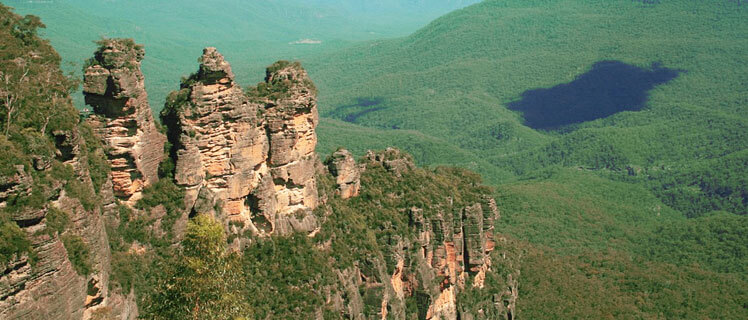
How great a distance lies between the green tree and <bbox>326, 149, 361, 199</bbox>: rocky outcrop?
22486 mm

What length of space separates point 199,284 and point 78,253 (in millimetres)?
4932

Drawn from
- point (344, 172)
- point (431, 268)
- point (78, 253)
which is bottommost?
point (431, 268)

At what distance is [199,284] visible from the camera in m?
23.5

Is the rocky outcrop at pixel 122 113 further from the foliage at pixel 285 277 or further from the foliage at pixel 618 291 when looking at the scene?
the foliage at pixel 618 291

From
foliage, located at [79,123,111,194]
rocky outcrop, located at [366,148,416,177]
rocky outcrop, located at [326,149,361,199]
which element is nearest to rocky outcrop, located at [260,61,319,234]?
rocky outcrop, located at [326,149,361,199]

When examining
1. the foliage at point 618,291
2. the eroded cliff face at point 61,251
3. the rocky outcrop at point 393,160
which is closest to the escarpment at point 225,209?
the eroded cliff face at point 61,251

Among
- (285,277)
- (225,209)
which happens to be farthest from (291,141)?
(285,277)

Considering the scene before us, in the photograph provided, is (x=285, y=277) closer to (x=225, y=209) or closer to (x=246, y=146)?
(x=225, y=209)

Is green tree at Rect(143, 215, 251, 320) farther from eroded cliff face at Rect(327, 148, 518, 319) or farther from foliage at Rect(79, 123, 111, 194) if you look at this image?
eroded cliff face at Rect(327, 148, 518, 319)

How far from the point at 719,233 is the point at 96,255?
9271cm

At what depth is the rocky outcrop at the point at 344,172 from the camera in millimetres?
46719

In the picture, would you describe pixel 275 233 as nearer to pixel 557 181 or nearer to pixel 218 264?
pixel 218 264

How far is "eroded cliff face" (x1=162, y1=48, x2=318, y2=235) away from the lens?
34000 millimetres

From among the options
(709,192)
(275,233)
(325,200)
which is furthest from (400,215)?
(709,192)
